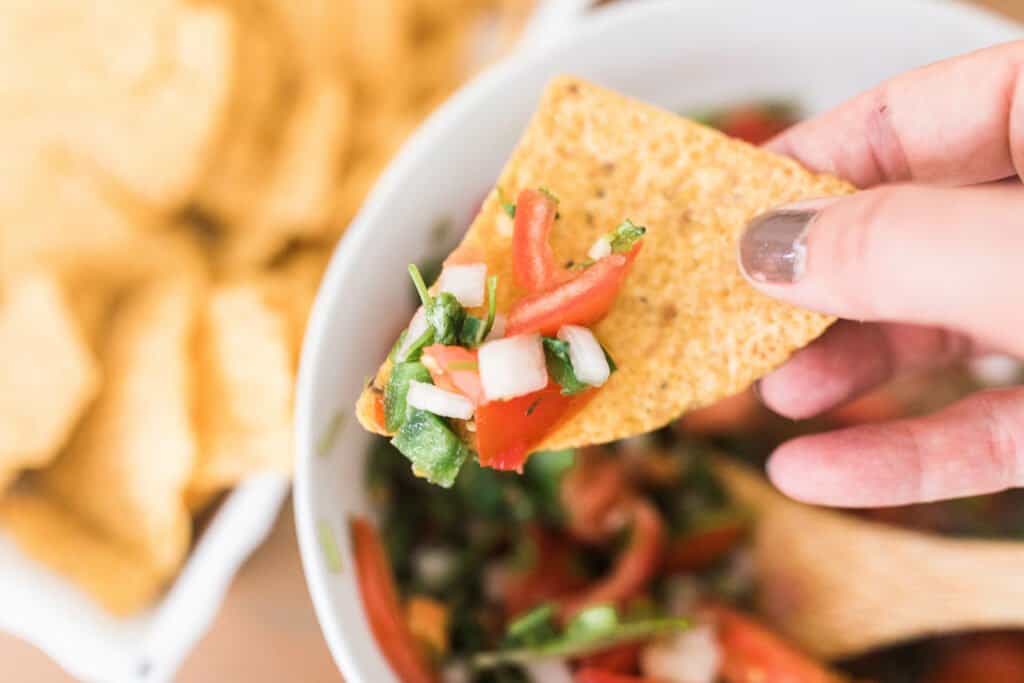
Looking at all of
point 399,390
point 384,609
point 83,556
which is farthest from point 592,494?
point 83,556

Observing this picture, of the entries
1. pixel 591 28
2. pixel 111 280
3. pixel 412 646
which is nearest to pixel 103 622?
pixel 412 646

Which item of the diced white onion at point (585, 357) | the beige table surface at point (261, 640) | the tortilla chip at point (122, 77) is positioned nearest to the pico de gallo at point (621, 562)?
the beige table surface at point (261, 640)

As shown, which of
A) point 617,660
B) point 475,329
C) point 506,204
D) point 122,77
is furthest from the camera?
point 122,77

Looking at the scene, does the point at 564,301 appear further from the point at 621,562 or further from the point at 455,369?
the point at 621,562

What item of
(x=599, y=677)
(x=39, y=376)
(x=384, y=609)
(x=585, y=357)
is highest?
(x=585, y=357)

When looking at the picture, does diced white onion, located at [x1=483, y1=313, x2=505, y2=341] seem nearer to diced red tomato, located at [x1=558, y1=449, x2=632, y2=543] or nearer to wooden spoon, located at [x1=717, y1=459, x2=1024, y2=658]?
diced red tomato, located at [x1=558, y1=449, x2=632, y2=543]

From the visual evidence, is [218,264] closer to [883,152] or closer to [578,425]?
[578,425]

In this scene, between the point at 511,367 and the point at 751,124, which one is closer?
the point at 511,367

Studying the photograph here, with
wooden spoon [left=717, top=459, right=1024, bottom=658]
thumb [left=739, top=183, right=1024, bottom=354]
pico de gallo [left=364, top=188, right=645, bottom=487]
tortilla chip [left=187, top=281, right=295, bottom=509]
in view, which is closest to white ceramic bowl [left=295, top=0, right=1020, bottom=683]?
tortilla chip [left=187, top=281, right=295, bottom=509]
